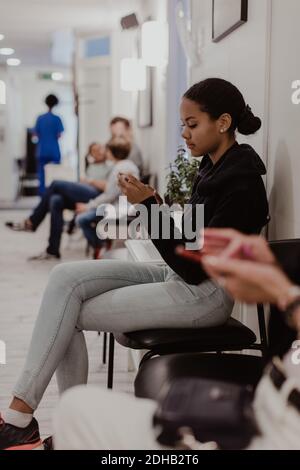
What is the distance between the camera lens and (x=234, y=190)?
1.73 m

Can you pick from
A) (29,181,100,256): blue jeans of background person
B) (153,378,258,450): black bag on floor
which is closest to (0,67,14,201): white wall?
(29,181,100,256): blue jeans of background person

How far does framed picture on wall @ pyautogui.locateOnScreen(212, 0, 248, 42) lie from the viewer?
2.38 metres

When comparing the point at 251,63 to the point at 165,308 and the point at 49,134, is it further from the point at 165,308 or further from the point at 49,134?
the point at 49,134

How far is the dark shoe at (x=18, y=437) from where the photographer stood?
176cm

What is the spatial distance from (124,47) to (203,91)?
705 centimetres

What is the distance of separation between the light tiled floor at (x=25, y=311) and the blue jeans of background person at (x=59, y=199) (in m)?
0.25

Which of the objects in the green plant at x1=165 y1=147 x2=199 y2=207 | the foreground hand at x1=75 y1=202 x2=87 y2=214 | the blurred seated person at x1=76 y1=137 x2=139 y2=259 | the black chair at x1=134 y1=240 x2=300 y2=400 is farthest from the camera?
the foreground hand at x1=75 y1=202 x2=87 y2=214

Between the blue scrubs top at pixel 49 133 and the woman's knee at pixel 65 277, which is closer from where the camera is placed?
the woman's knee at pixel 65 277

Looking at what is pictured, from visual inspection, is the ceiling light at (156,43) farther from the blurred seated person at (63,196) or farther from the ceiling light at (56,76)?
the ceiling light at (56,76)

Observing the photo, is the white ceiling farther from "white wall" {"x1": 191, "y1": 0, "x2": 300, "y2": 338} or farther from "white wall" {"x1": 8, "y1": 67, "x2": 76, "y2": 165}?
"white wall" {"x1": 191, "y1": 0, "x2": 300, "y2": 338}

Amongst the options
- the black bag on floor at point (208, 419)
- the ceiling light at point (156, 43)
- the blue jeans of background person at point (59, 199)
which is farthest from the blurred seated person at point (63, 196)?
the black bag on floor at point (208, 419)

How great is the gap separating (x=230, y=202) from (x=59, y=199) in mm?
4206

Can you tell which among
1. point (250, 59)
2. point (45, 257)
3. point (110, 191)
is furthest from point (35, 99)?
point (250, 59)

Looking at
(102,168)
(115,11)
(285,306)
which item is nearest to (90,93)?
(115,11)
